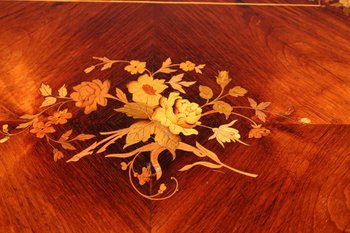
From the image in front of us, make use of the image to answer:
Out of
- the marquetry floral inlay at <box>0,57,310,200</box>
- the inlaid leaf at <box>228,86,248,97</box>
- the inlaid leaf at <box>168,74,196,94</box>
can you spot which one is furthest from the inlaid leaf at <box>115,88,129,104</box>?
the inlaid leaf at <box>228,86,248,97</box>

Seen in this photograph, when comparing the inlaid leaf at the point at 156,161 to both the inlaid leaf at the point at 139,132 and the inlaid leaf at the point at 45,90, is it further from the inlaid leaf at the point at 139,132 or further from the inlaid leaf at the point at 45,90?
the inlaid leaf at the point at 45,90

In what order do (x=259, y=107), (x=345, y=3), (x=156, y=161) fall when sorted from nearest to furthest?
(x=156, y=161) → (x=259, y=107) → (x=345, y=3)

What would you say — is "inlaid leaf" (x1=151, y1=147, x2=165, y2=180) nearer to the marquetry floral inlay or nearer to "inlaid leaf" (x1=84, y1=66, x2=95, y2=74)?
the marquetry floral inlay

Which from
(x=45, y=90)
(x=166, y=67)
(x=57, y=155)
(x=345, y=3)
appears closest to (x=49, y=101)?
(x=45, y=90)

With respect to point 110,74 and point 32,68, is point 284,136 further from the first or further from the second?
point 32,68

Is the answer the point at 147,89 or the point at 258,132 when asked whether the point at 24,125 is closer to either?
the point at 147,89

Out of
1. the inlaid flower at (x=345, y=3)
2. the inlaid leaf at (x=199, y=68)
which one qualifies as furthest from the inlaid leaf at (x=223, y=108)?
the inlaid flower at (x=345, y=3)
